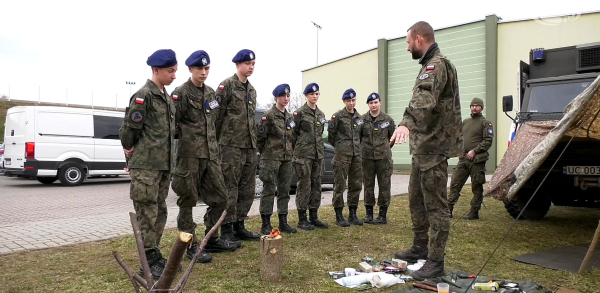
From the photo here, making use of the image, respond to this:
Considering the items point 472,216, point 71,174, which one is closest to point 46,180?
point 71,174

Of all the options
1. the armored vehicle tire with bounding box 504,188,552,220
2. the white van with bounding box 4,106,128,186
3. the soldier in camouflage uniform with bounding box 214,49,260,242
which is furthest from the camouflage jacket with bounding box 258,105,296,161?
the white van with bounding box 4,106,128,186

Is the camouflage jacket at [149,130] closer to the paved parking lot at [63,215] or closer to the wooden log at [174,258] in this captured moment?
the paved parking lot at [63,215]

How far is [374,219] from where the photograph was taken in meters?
6.66

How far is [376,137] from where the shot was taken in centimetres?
654

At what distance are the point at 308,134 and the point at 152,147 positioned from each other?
275 centimetres

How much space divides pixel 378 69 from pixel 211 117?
827 inches

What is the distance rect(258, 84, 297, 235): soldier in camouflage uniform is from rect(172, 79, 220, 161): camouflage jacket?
4.02 ft

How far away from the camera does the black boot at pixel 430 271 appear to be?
3734 mm

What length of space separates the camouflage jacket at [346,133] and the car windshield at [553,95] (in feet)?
8.63

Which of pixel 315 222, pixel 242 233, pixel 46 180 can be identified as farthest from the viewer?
pixel 46 180

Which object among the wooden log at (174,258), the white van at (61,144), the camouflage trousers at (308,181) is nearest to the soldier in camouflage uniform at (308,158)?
the camouflage trousers at (308,181)

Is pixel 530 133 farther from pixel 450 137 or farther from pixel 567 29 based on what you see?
pixel 567 29

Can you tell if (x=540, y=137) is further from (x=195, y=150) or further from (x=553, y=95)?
(x=195, y=150)

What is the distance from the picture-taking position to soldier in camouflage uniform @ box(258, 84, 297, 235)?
5605 mm
